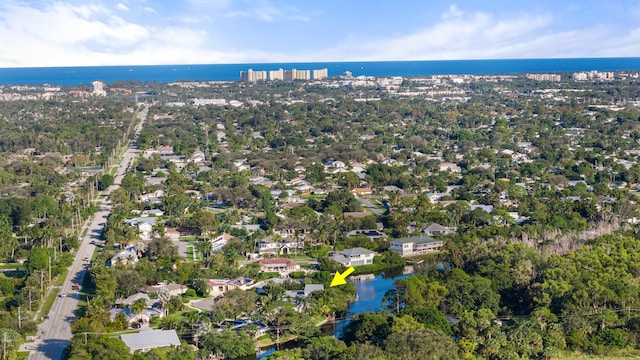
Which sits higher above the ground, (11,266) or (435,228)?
(435,228)

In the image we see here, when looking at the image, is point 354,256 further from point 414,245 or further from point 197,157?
point 197,157

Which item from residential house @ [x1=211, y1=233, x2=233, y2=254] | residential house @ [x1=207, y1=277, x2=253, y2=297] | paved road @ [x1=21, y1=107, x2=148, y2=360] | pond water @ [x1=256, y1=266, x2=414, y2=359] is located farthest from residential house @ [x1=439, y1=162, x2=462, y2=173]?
residential house @ [x1=207, y1=277, x2=253, y2=297]

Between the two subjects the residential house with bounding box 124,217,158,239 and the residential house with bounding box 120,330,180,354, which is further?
the residential house with bounding box 124,217,158,239

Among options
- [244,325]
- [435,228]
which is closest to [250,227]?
[435,228]

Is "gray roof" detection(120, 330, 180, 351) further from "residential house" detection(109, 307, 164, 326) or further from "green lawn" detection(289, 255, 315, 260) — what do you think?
"green lawn" detection(289, 255, 315, 260)

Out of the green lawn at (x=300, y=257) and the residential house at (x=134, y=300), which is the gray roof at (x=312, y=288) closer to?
the residential house at (x=134, y=300)

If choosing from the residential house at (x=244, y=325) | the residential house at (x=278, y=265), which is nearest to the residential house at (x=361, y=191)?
the residential house at (x=278, y=265)
